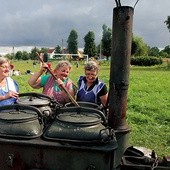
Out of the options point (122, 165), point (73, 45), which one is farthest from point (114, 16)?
point (73, 45)

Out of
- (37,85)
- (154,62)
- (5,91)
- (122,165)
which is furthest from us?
(154,62)

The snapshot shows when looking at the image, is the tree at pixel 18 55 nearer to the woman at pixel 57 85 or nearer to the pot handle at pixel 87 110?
the woman at pixel 57 85

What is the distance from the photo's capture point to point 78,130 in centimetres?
272

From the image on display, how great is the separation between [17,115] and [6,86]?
1647 millimetres

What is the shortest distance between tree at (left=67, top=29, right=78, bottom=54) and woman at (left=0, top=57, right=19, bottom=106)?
94.8 meters

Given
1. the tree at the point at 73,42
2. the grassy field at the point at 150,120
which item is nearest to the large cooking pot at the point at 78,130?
the grassy field at the point at 150,120

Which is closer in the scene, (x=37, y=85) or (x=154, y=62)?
(x=37, y=85)

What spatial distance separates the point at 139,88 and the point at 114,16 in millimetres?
10906

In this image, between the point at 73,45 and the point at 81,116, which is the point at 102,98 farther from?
the point at 73,45

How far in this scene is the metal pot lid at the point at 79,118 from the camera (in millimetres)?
2764

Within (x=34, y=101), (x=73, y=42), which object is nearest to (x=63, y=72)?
(x=34, y=101)

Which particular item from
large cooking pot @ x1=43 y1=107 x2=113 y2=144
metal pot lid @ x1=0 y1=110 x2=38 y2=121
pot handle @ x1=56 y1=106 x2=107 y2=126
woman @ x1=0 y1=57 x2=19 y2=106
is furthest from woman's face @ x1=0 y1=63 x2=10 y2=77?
large cooking pot @ x1=43 y1=107 x2=113 y2=144

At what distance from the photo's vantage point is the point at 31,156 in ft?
9.10

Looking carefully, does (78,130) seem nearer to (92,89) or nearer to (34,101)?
(34,101)
